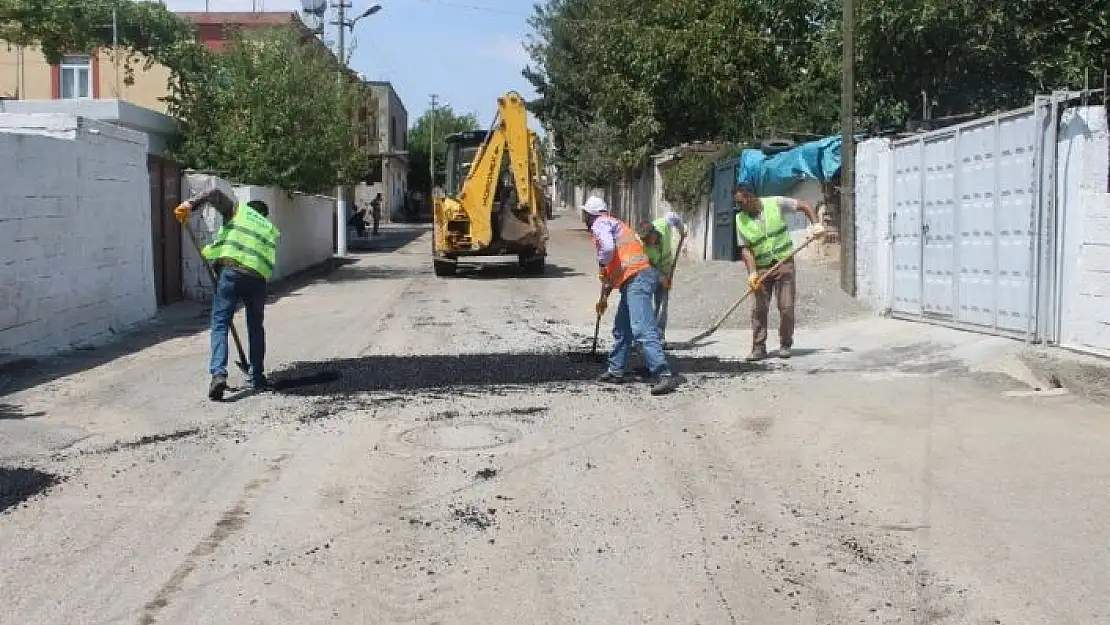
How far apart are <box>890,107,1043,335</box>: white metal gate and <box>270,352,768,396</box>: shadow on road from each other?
102 inches

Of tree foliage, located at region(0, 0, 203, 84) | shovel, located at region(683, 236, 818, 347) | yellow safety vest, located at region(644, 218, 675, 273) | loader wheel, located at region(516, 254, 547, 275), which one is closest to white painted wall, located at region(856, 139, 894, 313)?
shovel, located at region(683, 236, 818, 347)

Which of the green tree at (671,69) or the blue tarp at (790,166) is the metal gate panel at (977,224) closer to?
the blue tarp at (790,166)

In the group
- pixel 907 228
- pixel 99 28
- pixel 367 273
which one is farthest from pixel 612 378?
pixel 99 28

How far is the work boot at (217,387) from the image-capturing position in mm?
8859

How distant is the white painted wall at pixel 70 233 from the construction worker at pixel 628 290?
5687mm

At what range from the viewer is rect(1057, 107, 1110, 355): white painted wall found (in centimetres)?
920

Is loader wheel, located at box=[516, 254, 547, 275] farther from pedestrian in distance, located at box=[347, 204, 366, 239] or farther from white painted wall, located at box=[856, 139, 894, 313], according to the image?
pedestrian in distance, located at box=[347, 204, 366, 239]

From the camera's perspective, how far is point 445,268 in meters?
23.3

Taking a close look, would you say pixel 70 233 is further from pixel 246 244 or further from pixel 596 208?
pixel 596 208

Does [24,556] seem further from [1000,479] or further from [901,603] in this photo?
[1000,479]

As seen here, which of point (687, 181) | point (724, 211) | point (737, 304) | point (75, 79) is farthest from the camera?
point (75, 79)

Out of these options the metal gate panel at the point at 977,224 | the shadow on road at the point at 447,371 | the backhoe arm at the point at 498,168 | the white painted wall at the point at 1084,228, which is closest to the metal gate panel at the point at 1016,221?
Result: the metal gate panel at the point at 977,224

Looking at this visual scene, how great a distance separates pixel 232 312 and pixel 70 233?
158 inches

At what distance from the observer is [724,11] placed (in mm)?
26250
